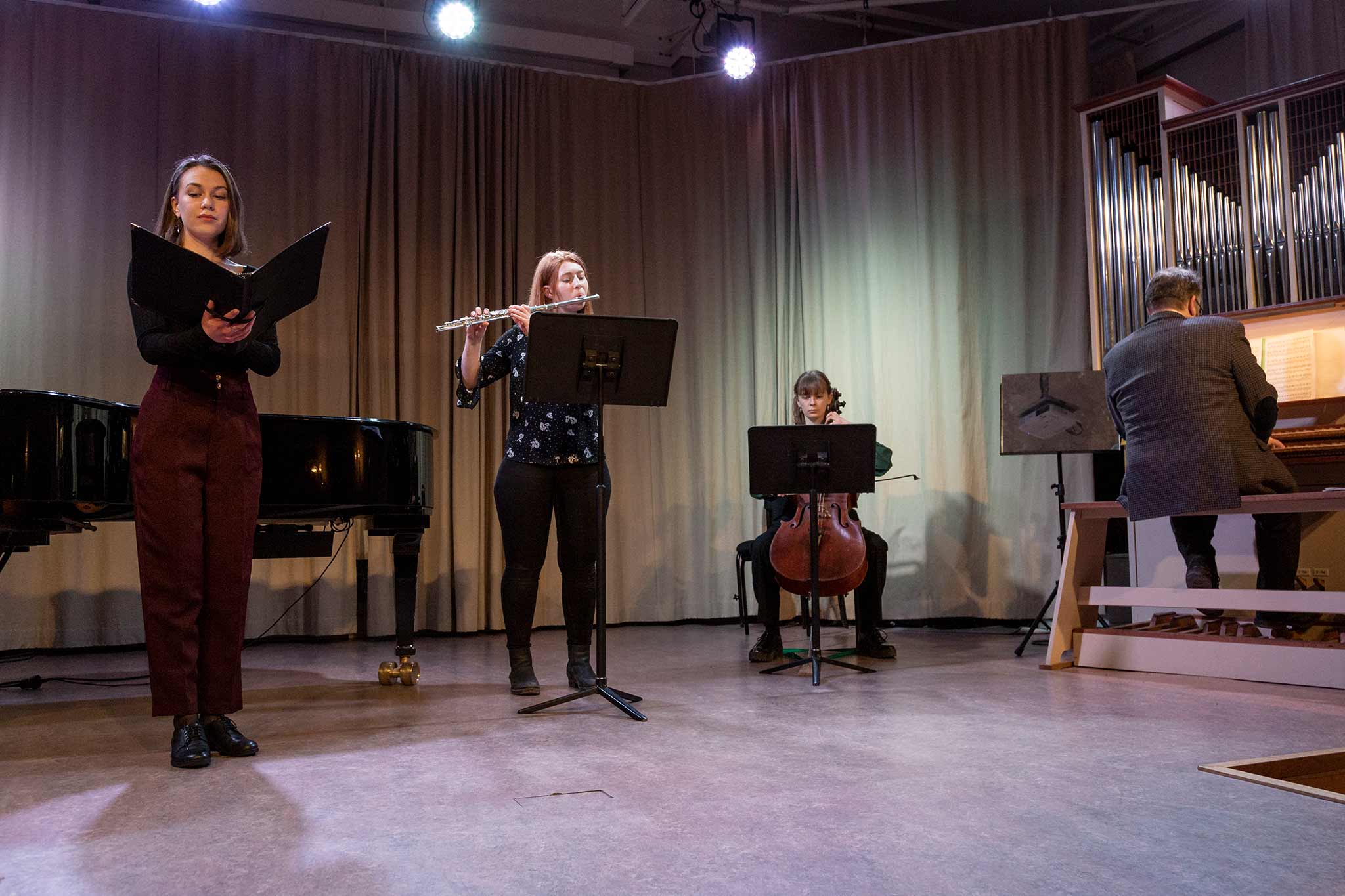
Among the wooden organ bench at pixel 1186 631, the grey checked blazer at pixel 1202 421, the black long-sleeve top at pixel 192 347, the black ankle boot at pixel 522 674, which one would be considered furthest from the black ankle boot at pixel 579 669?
the grey checked blazer at pixel 1202 421

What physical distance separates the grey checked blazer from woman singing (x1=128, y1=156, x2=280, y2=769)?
2950mm

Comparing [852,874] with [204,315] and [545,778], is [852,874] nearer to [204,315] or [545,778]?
[545,778]

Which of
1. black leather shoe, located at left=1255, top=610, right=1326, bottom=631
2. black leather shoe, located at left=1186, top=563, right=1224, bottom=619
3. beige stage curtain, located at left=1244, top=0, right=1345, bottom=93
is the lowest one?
black leather shoe, located at left=1255, top=610, right=1326, bottom=631

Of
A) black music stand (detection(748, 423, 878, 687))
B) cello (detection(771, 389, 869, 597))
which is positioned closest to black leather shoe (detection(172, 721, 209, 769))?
black music stand (detection(748, 423, 878, 687))

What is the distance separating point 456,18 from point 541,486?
328 cm

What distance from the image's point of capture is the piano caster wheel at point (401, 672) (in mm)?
3836

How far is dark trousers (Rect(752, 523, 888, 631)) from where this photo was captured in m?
4.50

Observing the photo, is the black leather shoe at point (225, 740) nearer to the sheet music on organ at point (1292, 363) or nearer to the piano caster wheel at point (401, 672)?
the piano caster wheel at point (401, 672)

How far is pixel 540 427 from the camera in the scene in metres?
3.29

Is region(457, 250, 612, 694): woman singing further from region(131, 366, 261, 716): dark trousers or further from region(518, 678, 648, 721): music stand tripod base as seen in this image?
region(131, 366, 261, 716): dark trousers

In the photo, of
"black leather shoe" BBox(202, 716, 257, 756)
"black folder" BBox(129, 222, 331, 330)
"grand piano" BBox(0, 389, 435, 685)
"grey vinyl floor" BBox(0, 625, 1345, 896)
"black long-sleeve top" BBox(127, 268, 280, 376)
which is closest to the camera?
"grey vinyl floor" BBox(0, 625, 1345, 896)

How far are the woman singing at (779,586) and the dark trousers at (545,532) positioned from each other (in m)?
1.19

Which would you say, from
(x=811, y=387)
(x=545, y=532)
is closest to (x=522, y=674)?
(x=545, y=532)

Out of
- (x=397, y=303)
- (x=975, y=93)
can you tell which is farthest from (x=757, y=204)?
(x=397, y=303)
